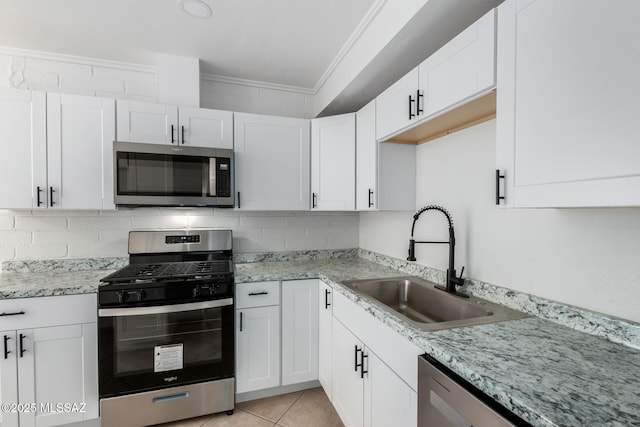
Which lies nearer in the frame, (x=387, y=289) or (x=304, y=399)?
(x=387, y=289)

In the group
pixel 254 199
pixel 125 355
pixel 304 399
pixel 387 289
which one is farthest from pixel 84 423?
pixel 387 289

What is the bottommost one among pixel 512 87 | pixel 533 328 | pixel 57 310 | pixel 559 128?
pixel 57 310

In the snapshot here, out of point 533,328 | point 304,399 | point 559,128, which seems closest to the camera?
point 559,128

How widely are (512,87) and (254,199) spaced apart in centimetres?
182

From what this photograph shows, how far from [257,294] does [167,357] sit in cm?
66

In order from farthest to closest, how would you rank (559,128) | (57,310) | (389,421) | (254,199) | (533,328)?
(254,199) < (57,310) < (389,421) < (533,328) < (559,128)

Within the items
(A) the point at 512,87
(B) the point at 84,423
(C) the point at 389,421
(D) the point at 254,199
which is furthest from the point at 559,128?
(B) the point at 84,423

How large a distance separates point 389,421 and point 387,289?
81cm

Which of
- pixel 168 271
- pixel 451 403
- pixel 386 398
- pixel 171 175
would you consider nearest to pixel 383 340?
pixel 386 398

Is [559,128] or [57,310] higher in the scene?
[559,128]

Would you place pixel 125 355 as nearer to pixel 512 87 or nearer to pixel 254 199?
pixel 254 199

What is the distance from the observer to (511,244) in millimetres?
1418

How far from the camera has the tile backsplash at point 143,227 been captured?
2154 millimetres

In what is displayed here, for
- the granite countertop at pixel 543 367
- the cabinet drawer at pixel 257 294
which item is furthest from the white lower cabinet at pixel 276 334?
the granite countertop at pixel 543 367
